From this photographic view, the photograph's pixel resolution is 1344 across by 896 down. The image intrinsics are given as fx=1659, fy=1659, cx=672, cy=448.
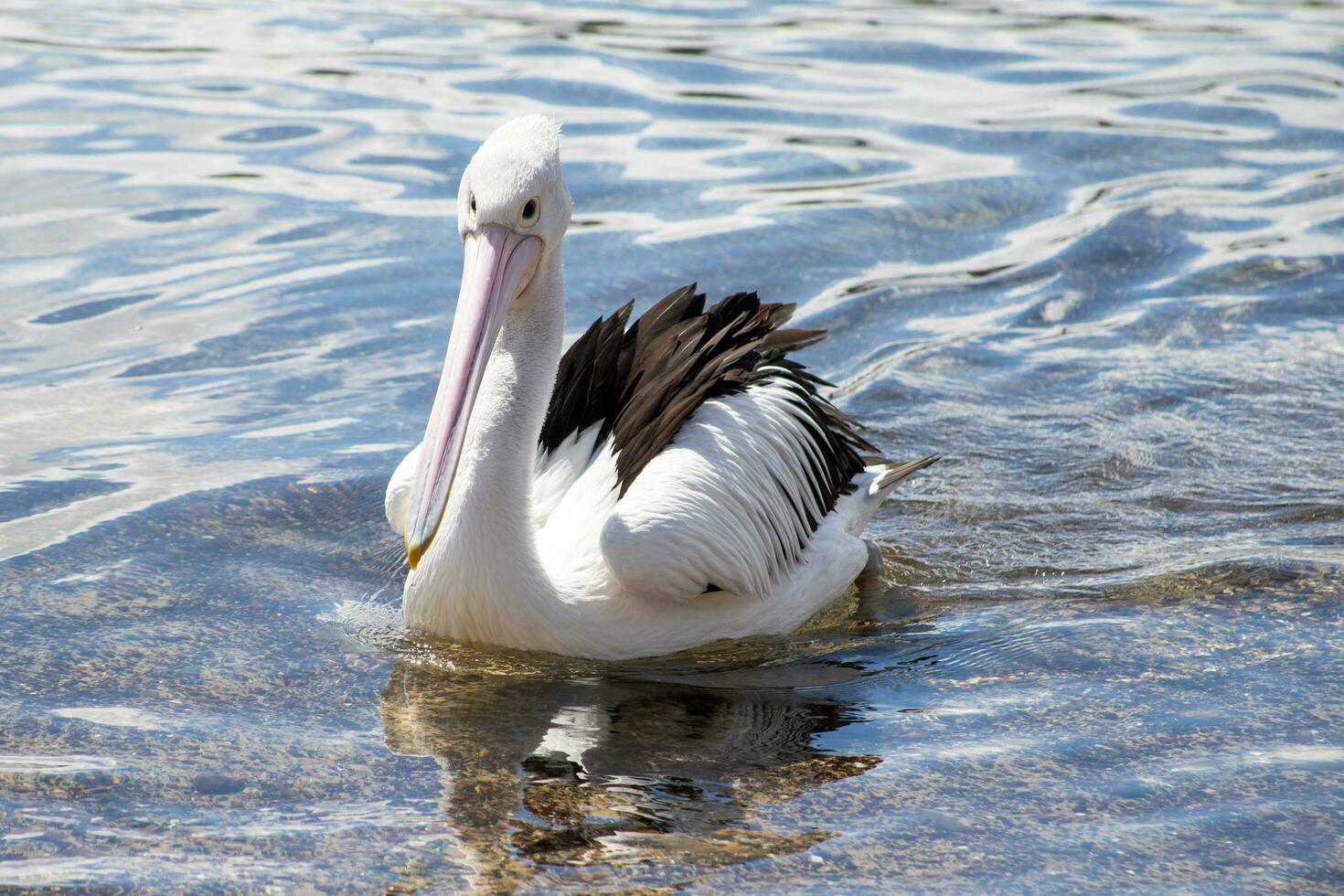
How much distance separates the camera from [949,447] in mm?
5734

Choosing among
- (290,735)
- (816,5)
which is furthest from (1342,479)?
(816,5)

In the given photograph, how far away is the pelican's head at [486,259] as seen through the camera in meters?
3.67

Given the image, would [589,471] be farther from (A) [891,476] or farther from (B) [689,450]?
(A) [891,476]

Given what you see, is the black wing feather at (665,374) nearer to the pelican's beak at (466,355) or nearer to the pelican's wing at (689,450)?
the pelican's wing at (689,450)

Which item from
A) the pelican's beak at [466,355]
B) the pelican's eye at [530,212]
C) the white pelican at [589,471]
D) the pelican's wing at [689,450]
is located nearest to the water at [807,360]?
the white pelican at [589,471]

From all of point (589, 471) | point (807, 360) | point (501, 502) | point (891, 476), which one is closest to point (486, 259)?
point (501, 502)

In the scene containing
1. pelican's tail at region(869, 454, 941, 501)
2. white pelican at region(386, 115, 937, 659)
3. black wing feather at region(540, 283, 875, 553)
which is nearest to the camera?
white pelican at region(386, 115, 937, 659)

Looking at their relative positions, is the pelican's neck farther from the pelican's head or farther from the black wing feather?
the black wing feather

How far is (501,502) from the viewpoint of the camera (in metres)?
3.92

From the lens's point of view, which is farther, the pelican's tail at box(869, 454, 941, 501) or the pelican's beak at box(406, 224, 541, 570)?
the pelican's tail at box(869, 454, 941, 501)

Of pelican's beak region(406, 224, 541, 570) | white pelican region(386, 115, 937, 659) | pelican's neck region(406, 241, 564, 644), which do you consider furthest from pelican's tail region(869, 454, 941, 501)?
pelican's beak region(406, 224, 541, 570)

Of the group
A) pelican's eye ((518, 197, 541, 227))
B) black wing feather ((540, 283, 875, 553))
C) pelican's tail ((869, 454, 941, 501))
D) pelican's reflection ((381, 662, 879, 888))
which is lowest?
pelican's reflection ((381, 662, 879, 888))

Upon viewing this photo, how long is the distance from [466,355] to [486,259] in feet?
0.78

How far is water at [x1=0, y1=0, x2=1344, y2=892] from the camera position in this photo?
340 centimetres
